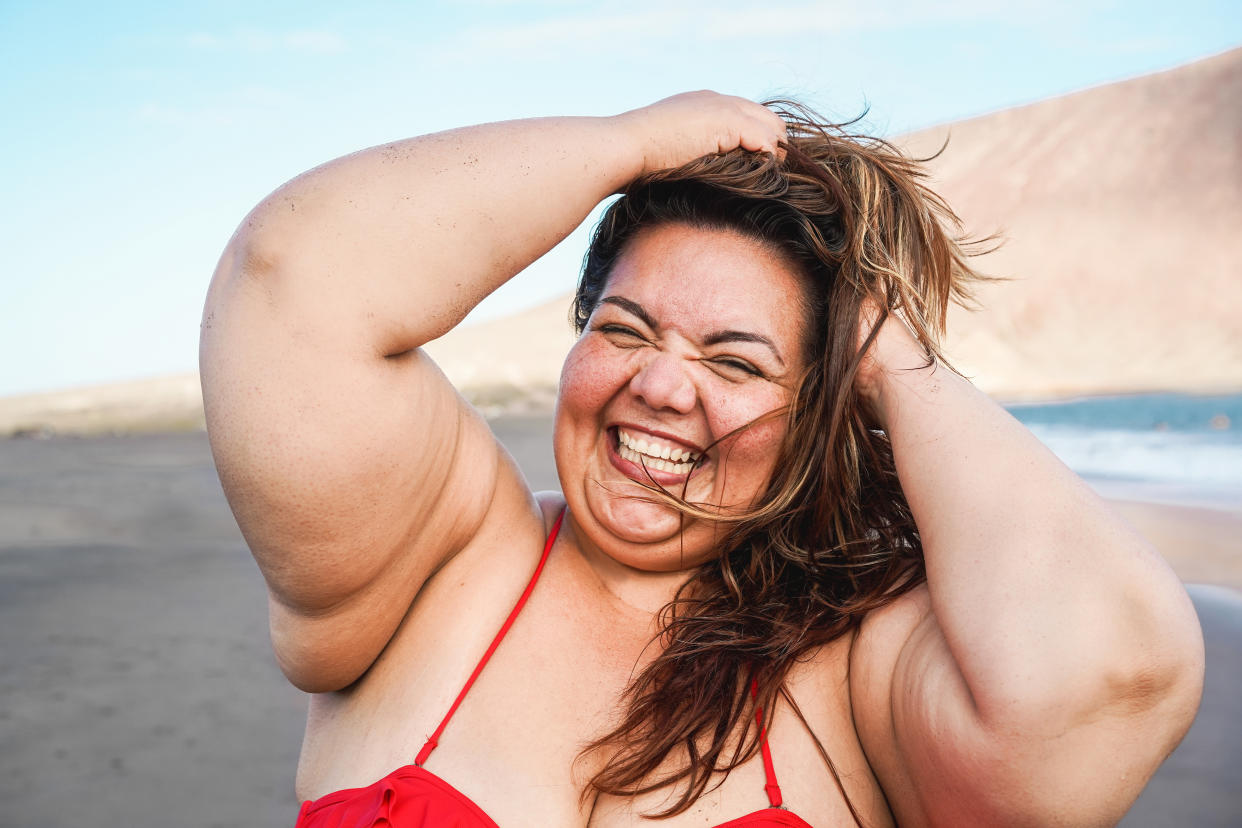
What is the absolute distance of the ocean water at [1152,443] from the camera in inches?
313

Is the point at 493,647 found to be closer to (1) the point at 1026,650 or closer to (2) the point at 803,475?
(2) the point at 803,475

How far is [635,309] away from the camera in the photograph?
174 centimetres

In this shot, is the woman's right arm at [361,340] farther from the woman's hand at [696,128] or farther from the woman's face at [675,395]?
the woman's face at [675,395]

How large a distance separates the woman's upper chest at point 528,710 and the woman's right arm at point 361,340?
11 cm

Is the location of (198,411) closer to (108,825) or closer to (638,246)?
(108,825)

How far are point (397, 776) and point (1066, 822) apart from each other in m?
0.92

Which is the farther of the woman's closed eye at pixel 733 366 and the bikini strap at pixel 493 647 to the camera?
the woman's closed eye at pixel 733 366

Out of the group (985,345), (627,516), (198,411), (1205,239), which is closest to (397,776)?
(627,516)

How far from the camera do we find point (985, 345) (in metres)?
22.6

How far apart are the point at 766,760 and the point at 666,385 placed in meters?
0.61

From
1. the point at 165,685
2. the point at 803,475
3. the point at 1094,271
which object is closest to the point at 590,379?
the point at 803,475

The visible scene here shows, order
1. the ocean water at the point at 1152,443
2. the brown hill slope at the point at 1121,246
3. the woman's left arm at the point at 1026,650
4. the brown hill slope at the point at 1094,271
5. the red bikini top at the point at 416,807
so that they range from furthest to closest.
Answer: the brown hill slope at the point at 1121,246 < the brown hill slope at the point at 1094,271 < the ocean water at the point at 1152,443 < the red bikini top at the point at 416,807 < the woman's left arm at the point at 1026,650

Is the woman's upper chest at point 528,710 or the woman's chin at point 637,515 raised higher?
the woman's chin at point 637,515

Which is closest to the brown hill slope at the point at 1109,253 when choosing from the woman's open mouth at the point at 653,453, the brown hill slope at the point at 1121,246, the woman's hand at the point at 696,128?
the brown hill slope at the point at 1121,246
